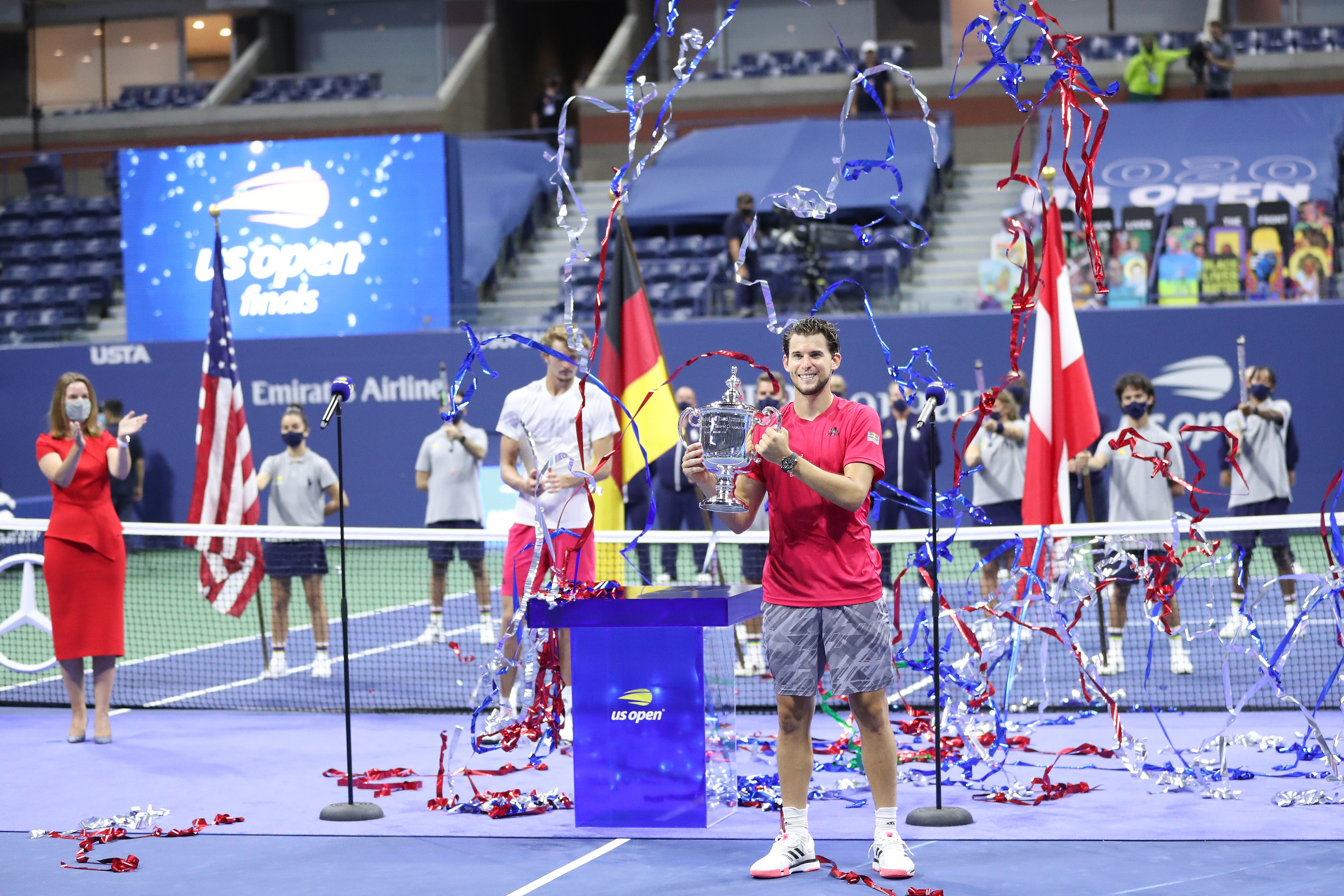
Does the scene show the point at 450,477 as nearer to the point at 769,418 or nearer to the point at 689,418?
the point at 769,418

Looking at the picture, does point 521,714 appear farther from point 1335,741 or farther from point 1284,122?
point 1284,122

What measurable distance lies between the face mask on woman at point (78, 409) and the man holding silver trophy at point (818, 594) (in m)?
3.85

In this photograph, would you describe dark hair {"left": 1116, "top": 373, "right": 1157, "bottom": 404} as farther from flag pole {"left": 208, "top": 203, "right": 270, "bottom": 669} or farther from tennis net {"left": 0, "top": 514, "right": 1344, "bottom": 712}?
flag pole {"left": 208, "top": 203, "right": 270, "bottom": 669}

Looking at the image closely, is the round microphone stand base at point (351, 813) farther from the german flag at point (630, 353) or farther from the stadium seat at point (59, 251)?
the stadium seat at point (59, 251)

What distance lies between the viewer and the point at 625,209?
20.6 metres

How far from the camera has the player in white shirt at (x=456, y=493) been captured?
1087 cm

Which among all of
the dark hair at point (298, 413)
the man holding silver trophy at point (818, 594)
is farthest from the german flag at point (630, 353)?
the man holding silver trophy at point (818, 594)

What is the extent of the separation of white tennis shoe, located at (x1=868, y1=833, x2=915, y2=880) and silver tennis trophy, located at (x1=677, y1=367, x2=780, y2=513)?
1219mm

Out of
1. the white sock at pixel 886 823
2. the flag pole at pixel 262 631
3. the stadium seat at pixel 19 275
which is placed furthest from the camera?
the stadium seat at pixel 19 275

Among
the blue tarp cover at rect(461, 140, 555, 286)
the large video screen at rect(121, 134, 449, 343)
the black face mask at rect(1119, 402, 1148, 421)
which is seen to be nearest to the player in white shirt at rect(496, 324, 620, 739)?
the black face mask at rect(1119, 402, 1148, 421)

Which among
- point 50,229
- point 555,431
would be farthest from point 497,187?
Result: point 555,431

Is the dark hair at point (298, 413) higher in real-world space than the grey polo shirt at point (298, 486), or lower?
higher

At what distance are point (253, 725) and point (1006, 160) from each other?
17006mm

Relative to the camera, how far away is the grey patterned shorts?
512cm
